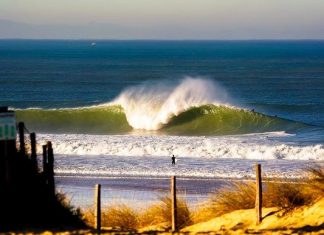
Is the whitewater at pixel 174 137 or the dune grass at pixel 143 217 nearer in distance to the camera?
the dune grass at pixel 143 217

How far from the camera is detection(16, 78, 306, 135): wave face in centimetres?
4481

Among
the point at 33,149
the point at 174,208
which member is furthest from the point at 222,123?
the point at 33,149

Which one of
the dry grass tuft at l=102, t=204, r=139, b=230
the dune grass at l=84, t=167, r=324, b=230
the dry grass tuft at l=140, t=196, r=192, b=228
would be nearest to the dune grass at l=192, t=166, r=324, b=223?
the dune grass at l=84, t=167, r=324, b=230

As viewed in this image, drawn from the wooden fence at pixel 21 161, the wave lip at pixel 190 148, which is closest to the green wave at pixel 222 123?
the wave lip at pixel 190 148

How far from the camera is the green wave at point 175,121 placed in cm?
4428

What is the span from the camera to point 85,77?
314 feet

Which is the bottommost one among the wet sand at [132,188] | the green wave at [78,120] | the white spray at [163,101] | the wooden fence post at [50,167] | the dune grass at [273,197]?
the wet sand at [132,188]

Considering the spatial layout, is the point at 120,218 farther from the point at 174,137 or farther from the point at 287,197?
the point at 174,137

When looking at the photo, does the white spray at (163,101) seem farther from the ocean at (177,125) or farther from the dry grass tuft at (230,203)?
the dry grass tuft at (230,203)

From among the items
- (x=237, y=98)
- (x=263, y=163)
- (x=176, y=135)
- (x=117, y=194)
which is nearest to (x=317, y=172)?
(x=117, y=194)

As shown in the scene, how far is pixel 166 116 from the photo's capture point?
158ft

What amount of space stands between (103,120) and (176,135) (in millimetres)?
8166

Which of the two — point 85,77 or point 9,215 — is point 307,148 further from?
point 85,77

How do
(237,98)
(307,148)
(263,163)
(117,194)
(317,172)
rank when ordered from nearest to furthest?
1. (317,172)
2. (117,194)
3. (263,163)
4. (307,148)
5. (237,98)
